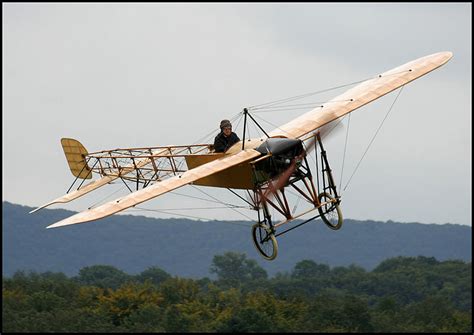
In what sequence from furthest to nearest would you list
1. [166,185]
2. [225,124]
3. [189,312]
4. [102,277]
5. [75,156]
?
[102,277], [189,312], [75,156], [225,124], [166,185]

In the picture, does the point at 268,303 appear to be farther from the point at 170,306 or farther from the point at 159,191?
the point at 159,191

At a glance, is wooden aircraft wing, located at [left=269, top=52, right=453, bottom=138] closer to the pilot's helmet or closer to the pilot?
the pilot

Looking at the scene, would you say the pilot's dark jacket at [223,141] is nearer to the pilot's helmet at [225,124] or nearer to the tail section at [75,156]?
the pilot's helmet at [225,124]

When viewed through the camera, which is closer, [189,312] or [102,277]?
[189,312]

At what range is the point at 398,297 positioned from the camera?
149625 millimetres

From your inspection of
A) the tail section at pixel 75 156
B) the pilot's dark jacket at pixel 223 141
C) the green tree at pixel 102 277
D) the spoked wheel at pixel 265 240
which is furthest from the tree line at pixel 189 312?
the spoked wheel at pixel 265 240

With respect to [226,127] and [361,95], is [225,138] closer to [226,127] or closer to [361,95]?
[226,127]

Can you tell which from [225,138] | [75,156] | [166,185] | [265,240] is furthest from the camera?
[75,156]

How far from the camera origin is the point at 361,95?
104ft

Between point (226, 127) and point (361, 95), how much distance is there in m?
5.13

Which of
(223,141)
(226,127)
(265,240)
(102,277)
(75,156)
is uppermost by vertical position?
(75,156)

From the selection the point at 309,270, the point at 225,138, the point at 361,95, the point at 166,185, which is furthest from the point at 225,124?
the point at 309,270

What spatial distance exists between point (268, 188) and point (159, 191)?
277 centimetres

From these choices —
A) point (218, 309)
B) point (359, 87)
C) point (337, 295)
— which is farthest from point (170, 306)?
point (359, 87)
